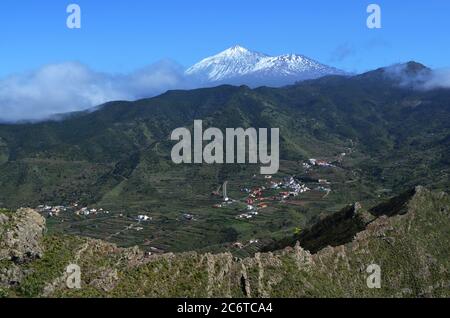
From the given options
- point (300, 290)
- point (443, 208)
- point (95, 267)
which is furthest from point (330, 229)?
point (95, 267)

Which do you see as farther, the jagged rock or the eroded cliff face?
the eroded cliff face

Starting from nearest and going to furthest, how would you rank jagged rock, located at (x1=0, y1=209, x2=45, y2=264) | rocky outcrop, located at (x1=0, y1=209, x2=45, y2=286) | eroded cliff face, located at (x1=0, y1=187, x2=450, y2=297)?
rocky outcrop, located at (x1=0, y1=209, x2=45, y2=286) < jagged rock, located at (x1=0, y1=209, x2=45, y2=264) < eroded cliff face, located at (x1=0, y1=187, x2=450, y2=297)

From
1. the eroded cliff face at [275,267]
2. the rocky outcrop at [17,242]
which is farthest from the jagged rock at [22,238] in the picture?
the eroded cliff face at [275,267]

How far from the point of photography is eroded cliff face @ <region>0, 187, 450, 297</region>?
59.4 meters

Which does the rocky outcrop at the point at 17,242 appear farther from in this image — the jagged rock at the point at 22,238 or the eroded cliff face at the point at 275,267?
the eroded cliff face at the point at 275,267

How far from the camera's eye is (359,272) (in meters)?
79.4

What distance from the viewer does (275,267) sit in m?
71.3

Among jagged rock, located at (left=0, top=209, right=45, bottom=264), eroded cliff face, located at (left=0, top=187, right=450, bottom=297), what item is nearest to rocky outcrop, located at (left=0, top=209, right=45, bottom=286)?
jagged rock, located at (left=0, top=209, right=45, bottom=264)

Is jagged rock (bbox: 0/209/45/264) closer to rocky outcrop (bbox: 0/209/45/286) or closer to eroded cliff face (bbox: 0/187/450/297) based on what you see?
rocky outcrop (bbox: 0/209/45/286)

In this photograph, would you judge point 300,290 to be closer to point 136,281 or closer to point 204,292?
point 204,292

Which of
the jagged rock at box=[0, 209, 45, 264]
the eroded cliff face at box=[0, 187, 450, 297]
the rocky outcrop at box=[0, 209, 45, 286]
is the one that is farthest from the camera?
the eroded cliff face at box=[0, 187, 450, 297]

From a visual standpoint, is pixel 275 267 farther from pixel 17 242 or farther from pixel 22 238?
pixel 17 242
